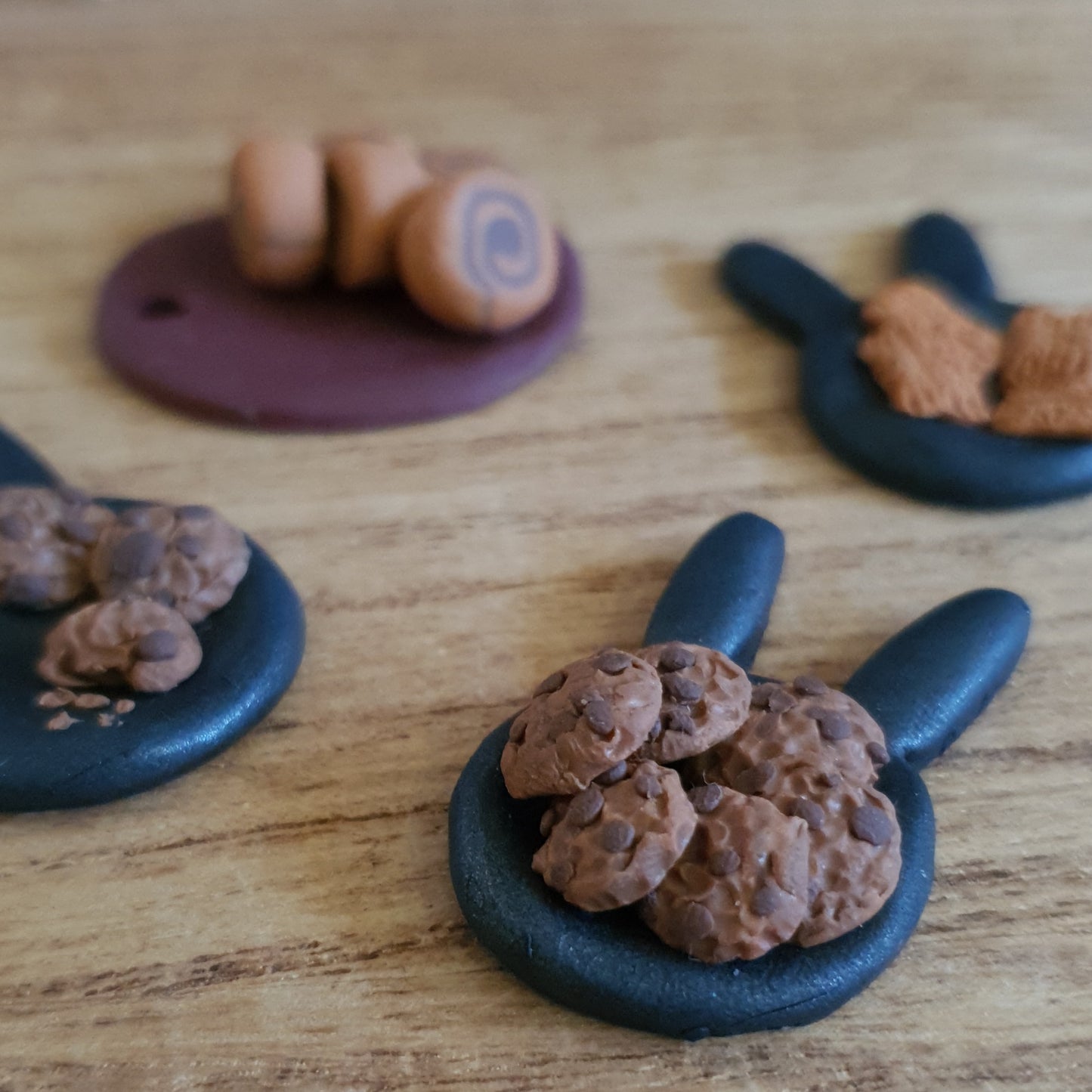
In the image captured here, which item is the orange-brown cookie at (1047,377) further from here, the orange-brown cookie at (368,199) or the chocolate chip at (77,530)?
the chocolate chip at (77,530)

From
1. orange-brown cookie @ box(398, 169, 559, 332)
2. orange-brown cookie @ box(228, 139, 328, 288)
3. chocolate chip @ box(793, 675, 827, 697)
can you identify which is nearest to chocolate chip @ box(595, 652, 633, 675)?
chocolate chip @ box(793, 675, 827, 697)

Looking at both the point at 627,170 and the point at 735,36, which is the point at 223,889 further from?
the point at 735,36

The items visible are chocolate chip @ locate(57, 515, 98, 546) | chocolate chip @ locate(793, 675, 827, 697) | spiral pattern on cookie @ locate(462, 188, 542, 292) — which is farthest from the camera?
spiral pattern on cookie @ locate(462, 188, 542, 292)

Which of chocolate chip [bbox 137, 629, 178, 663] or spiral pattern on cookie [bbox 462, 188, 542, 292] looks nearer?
chocolate chip [bbox 137, 629, 178, 663]

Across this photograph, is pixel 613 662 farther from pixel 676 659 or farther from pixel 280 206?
pixel 280 206

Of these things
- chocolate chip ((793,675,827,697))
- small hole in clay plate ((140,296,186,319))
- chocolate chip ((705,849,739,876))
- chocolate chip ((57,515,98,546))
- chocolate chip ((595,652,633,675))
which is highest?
chocolate chip ((595,652,633,675))

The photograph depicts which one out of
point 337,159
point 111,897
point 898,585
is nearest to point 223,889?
point 111,897

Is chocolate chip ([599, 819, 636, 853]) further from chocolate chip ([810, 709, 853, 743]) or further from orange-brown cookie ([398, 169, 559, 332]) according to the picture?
orange-brown cookie ([398, 169, 559, 332])
